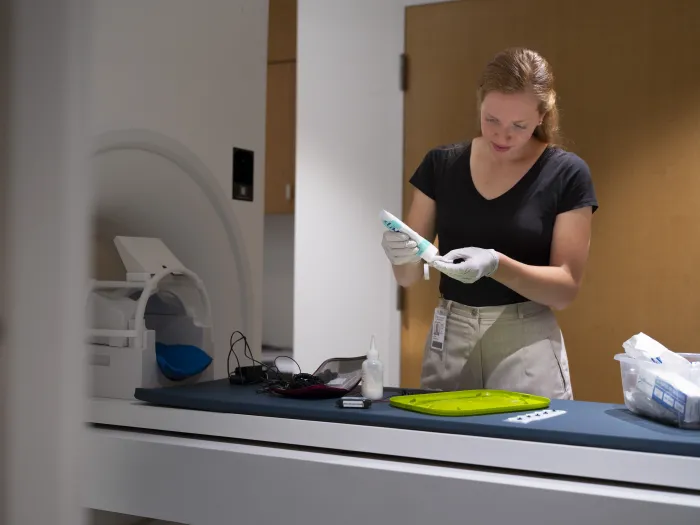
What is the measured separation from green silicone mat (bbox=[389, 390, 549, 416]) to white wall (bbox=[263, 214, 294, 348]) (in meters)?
2.49

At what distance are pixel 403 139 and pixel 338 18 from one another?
504 mm

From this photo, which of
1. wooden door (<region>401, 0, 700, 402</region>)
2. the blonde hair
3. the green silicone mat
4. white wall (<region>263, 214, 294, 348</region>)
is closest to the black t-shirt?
the blonde hair

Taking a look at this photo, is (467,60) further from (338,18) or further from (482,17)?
(338,18)

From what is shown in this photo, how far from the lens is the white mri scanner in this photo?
3.59 ft

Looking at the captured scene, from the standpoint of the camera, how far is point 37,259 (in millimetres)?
673

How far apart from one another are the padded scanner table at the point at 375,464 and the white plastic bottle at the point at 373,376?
52mm

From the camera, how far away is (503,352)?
1675 mm

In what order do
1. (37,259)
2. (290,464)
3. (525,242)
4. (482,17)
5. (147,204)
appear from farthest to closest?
(482,17) < (147,204) < (525,242) < (290,464) < (37,259)

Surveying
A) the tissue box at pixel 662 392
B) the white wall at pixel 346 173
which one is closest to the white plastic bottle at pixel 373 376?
the tissue box at pixel 662 392

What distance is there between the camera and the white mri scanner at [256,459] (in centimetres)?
110

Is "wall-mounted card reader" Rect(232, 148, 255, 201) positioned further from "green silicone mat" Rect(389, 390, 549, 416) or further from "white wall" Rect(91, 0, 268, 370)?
"green silicone mat" Rect(389, 390, 549, 416)

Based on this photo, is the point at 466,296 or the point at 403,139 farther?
the point at 403,139

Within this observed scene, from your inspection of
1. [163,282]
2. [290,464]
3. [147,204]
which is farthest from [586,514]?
[147,204]

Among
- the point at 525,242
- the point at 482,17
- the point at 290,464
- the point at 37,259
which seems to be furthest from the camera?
the point at 482,17
